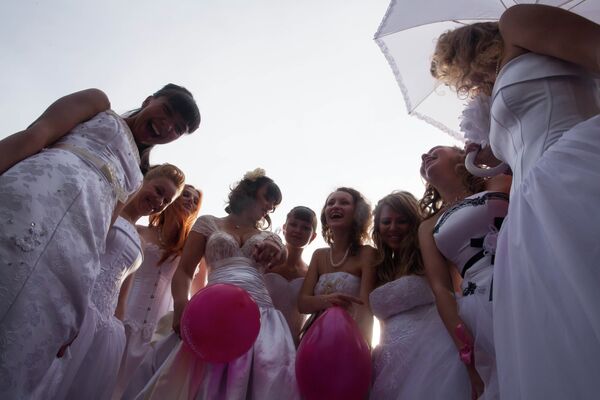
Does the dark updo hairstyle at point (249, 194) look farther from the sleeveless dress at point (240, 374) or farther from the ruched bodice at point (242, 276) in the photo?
the sleeveless dress at point (240, 374)

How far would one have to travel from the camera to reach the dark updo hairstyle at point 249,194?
4.18 m

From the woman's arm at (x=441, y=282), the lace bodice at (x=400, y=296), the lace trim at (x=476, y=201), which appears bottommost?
the lace bodice at (x=400, y=296)

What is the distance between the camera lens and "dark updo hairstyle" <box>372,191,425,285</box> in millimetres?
3330

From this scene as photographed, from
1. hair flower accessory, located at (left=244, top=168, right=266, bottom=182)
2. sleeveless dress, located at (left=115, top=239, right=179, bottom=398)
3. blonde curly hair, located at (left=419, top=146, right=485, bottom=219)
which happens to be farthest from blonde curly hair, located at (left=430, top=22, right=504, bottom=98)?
sleeveless dress, located at (left=115, top=239, right=179, bottom=398)

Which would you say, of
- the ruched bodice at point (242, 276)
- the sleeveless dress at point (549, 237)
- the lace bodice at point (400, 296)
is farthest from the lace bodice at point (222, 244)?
the sleeveless dress at point (549, 237)

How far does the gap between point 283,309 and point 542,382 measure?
2.88 meters

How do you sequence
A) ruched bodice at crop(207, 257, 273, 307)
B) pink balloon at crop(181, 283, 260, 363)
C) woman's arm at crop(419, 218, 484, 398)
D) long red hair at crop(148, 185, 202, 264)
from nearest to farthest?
1. woman's arm at crop(419, 218, 484, 398)
2. pink balloon at crop(181, 283, 260, 363)
3. ruched bodice at crop(207, 257, 273, 307)
4. long red hair at crop(148, 185, 202, 264)

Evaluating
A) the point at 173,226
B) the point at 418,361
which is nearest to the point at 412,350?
the point at 418,361

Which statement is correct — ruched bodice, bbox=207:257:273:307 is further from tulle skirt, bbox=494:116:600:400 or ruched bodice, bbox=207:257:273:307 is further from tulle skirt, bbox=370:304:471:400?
tulle skirt, bbox=494:116:600:400

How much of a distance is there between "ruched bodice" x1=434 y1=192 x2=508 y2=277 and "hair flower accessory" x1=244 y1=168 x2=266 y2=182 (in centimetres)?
220

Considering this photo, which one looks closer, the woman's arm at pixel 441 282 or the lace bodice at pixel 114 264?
the woman's arm at pixel 441 282

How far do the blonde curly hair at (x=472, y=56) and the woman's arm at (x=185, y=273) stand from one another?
2371 mm

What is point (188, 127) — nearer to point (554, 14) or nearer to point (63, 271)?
point (63, 271)

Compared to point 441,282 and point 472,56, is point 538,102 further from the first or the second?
point 441,282
